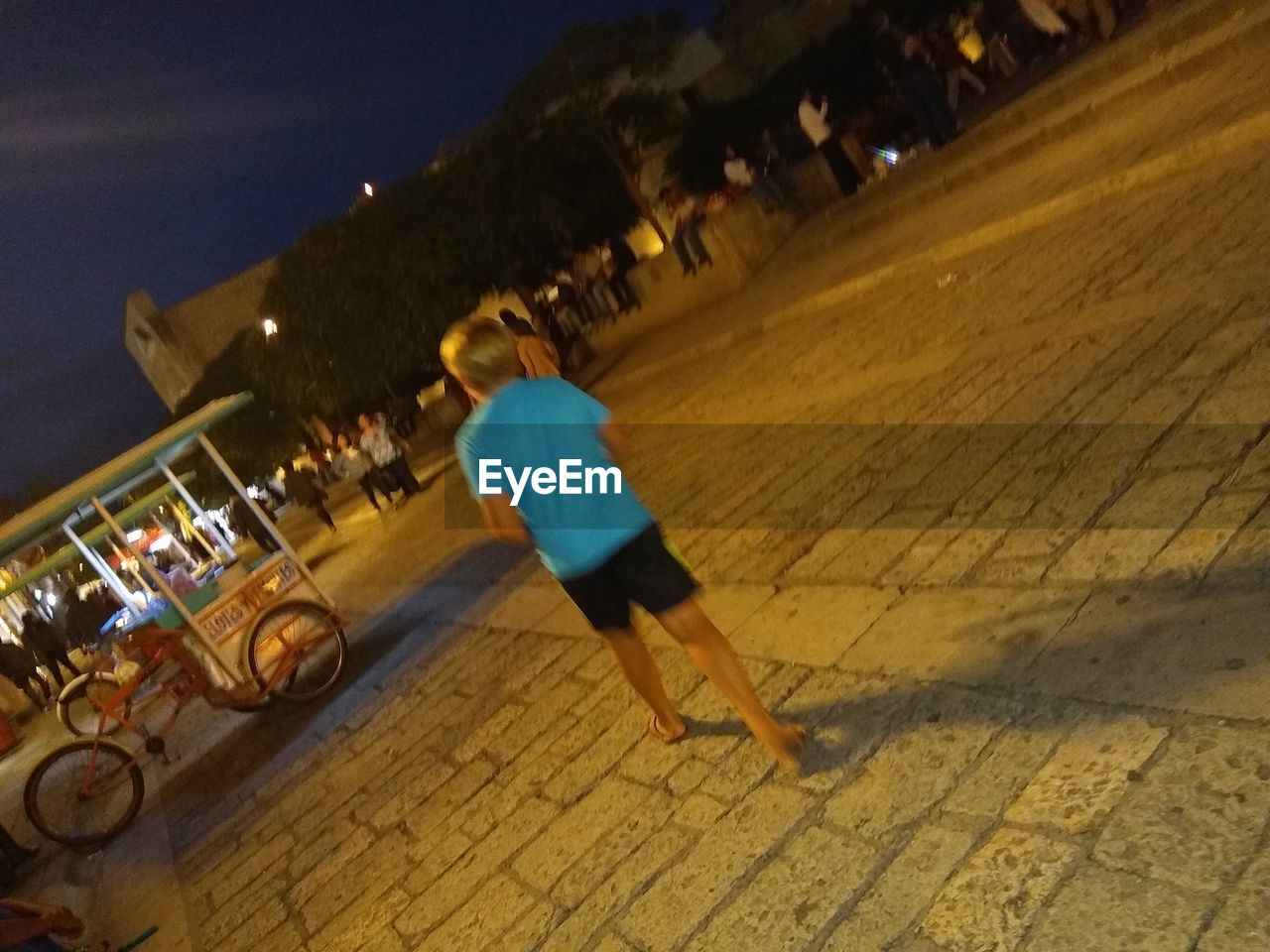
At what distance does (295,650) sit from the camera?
7707 mm

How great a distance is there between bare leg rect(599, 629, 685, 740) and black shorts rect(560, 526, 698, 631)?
0.21 metres

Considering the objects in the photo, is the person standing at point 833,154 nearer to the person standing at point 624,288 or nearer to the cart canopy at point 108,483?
the person standing at point 624,288

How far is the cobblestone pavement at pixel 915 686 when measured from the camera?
98.4 inches

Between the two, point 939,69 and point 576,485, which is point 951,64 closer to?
point 939,69

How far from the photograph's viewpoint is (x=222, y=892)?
16.7ft

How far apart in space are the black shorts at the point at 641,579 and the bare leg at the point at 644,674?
0.70 feet

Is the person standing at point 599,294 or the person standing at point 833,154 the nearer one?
the person standing at point 833,154

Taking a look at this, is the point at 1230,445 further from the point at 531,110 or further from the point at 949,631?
the point at 531,110

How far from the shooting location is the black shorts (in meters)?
3.32

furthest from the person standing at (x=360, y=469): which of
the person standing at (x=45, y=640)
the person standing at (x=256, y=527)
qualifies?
the person standing at (x=256, y=527)

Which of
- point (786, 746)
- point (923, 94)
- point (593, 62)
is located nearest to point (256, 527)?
point (786, 746)

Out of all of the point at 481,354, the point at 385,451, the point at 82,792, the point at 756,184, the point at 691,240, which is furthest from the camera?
the point at 691,240

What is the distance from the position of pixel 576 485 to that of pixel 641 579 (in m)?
0.41

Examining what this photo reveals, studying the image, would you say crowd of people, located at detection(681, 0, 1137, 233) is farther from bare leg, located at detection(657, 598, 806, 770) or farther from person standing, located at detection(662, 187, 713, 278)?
bare leg, located at detection(657, 598, 806, 770)
